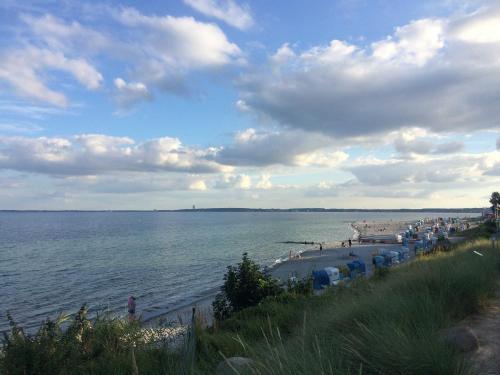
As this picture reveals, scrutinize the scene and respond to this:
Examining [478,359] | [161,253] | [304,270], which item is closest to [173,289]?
[304,270]

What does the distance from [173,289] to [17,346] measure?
2379 cm

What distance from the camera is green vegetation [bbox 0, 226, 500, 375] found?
375cm

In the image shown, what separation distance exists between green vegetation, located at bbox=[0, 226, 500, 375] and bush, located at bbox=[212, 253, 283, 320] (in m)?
3.03

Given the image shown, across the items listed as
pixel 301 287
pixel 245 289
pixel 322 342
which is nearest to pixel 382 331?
pixel 322 342

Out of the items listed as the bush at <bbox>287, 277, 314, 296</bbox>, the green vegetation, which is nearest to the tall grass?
the green vegetation

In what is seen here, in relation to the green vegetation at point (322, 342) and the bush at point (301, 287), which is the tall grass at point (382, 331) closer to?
the green vegetation at point (322, 342)

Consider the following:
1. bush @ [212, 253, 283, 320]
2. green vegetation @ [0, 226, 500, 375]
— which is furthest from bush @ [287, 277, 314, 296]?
green vegetation @ [0, 226, 500, 375]

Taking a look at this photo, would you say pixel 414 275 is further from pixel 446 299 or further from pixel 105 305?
pixel 105 305

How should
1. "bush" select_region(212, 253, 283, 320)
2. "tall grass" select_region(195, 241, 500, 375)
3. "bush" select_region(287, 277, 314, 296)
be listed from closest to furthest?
"tall grass" select_region(195, 241, 500, 375) → "bush" select_region(212, 253, 283, 320) → "bush" select_region(287, 277, 314, 296)

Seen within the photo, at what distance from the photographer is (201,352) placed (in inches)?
243

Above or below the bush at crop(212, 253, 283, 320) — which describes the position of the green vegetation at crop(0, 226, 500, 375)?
above

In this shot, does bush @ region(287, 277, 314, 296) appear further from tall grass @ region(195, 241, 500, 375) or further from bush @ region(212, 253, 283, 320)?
tall grass @ region(195, 241, 500, 375)

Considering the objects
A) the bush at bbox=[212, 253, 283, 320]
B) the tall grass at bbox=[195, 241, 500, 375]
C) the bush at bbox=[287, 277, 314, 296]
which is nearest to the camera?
the tall grass at bbox=[195, 241, 500, 375]

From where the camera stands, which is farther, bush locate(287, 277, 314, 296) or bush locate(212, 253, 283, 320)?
bush locate(287, 277, 314, 296)
